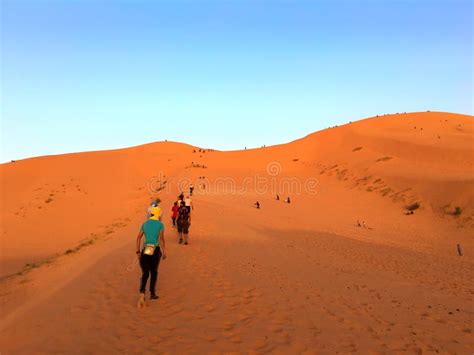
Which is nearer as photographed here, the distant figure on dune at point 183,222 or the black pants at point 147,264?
the black pants at point 147,264

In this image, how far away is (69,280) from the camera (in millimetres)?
9914

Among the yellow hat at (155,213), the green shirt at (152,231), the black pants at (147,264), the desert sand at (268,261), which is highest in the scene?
the yellow hat at (155,213)

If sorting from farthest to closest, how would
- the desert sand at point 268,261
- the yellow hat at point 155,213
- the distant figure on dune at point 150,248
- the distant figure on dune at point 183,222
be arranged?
the distant figure on dune at point 183,222, the yellow hat at point 155,213, the distant figure on dune at point 150,248, the desert sand at point 268,261

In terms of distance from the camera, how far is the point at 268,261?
11.9 m

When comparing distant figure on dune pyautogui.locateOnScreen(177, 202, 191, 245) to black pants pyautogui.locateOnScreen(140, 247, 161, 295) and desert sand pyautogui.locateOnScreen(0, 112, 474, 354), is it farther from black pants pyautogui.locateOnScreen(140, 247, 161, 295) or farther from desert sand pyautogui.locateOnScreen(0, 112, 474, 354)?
black pants pyautogui.locateOnScreen(140, 247, 161, 295)

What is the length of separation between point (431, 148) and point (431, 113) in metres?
21.6

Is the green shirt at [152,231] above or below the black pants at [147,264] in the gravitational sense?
above

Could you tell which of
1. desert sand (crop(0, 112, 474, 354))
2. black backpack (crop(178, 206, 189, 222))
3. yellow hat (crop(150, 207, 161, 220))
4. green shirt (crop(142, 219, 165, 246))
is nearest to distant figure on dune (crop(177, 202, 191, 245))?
black backpack (crop(178, 206, 189, 222))

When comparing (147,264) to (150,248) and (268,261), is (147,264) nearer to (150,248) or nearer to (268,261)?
(150,248)

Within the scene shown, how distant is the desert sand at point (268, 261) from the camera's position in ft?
19.9

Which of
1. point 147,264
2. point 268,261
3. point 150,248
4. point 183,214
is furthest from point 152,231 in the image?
point 183,214

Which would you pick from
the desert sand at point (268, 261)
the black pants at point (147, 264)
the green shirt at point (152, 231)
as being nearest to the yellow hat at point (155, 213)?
the green shirt at point (152, 231)

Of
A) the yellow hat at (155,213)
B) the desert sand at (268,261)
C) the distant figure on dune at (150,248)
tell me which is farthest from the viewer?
the yellow hat at (155,213)

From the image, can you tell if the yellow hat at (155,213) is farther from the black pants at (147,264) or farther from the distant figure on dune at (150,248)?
the black pants at (147,264)
